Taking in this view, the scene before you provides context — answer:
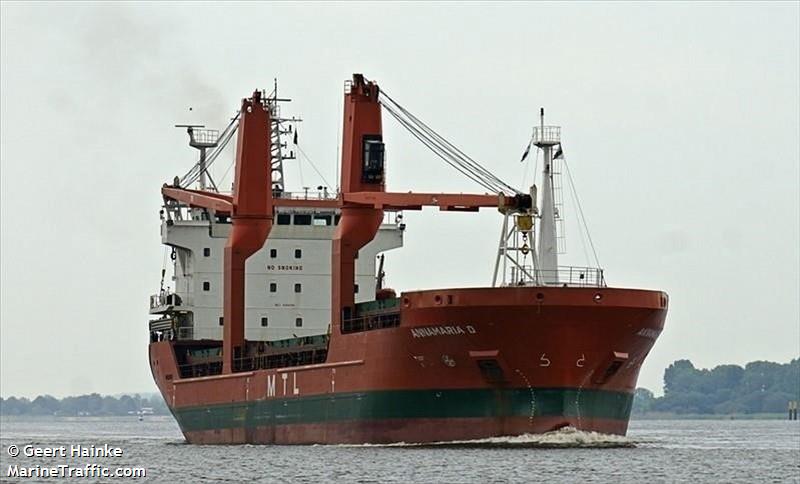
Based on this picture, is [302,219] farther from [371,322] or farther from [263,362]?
[371,322]

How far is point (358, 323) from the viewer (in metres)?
48.1

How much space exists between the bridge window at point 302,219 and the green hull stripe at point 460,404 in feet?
30.2

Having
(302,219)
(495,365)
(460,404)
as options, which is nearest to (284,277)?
(302,219)

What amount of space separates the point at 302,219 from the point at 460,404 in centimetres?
1493

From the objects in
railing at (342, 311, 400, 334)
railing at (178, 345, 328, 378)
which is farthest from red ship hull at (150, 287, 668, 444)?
railing at (178, 345, 328, 378)

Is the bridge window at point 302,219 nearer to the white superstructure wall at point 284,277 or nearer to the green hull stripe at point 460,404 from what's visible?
the white superstructure wall at point 284,277

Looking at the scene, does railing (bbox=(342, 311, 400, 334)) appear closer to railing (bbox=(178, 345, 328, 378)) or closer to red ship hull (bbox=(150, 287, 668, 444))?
red ship hull (bbox=(150, 287, 668, 444))

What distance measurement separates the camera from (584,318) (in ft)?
141

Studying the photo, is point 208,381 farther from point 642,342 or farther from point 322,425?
point 642,342

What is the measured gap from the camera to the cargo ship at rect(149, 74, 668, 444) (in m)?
43.3

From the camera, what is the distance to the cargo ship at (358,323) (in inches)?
1704

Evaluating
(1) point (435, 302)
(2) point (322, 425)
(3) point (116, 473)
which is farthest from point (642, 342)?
(3) point (116, 473)

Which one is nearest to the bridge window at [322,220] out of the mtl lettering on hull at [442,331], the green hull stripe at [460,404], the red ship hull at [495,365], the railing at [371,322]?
the green hull stripe at [460,404]

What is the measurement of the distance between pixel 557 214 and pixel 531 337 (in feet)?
28.1
